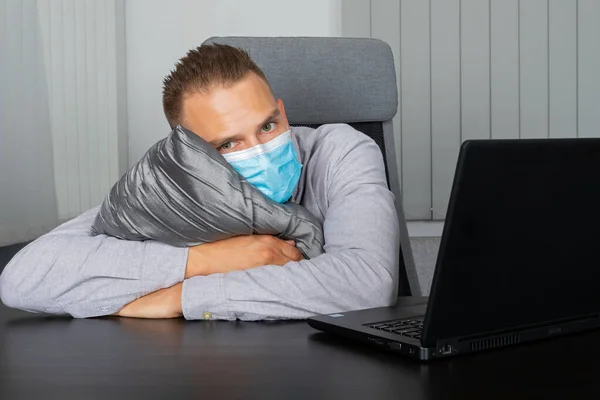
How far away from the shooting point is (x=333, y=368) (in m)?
0.67

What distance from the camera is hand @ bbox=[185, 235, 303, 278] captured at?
43.3 inches

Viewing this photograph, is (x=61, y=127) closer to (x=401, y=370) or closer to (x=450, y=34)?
(x=450, y=34)

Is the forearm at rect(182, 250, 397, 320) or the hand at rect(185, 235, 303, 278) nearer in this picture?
the forearm at rect(182, 250, 397, 320)

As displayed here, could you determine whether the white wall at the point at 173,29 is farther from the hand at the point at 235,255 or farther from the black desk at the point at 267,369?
the black desk at the point at 267,369

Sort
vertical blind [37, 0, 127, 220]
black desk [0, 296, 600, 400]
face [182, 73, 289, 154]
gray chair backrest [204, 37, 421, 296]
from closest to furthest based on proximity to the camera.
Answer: black desk [0, 296, 600, 400] < face [182, 73, 289, 154] < gray chair backrest [204, 37, 421, 296] < vertical blind [37, 0, 127, 220]

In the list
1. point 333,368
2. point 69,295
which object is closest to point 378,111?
point 69,295

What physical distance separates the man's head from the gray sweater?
18cm

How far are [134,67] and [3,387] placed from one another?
244 cm

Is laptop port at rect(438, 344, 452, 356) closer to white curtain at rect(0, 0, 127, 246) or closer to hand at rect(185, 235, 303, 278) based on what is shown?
hand at rect(185, 235, 303, 278)

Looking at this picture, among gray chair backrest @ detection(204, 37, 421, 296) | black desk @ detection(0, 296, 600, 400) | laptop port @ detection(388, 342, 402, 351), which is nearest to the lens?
black desk @ detection(0, 296, 600, 400)

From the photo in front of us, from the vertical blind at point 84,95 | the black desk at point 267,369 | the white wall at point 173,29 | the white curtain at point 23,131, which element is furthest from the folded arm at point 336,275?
the white wall at point 173,29

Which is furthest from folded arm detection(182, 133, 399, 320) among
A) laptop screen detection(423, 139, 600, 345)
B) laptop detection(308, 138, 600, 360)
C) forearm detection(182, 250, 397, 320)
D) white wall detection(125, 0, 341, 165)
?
white wall detection(125, 0, 341, 165)

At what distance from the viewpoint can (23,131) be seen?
1.97m

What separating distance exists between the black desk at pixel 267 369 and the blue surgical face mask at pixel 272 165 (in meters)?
0.41
